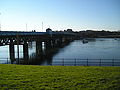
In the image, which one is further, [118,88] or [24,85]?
[24,85]

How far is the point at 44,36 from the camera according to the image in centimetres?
7469

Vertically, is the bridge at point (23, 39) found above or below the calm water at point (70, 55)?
above

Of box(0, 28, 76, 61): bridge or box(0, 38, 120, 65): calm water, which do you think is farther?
box(0, 28, 76, 61): bridge

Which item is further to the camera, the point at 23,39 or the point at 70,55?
the point at 23,39

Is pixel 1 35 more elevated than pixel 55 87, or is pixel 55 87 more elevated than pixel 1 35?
pixel 1 35

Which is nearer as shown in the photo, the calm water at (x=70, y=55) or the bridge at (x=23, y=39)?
the calm water at (x=70, y=55)

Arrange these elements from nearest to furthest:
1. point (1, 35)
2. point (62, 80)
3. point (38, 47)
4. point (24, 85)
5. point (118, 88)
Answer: point (118, 88)
point (24, 85)
point (62, 80)
point (1, 35)
point (38, 47)

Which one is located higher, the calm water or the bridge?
the bridge

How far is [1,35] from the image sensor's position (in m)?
34.2

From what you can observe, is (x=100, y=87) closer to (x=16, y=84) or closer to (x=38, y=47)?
(x=16, y=84)

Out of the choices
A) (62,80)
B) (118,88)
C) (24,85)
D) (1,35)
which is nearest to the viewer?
(118,88)

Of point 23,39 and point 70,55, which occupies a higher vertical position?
point 23,39

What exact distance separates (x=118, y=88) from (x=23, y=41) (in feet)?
143

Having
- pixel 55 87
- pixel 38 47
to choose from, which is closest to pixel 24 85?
pixel 55 87
